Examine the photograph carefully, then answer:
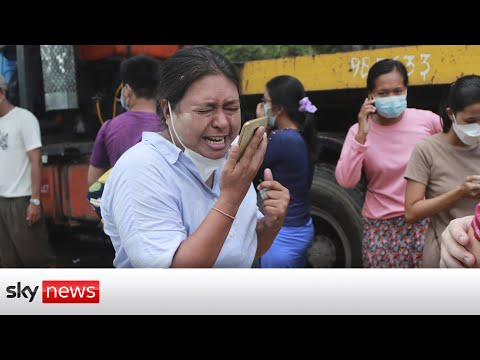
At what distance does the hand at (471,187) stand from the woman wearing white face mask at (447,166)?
3 cm

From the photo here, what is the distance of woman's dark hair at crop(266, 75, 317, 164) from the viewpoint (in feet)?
8.74

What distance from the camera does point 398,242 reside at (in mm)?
2598

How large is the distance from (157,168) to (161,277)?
28cm

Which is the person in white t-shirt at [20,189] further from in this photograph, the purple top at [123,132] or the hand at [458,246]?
the hand at [458,246]

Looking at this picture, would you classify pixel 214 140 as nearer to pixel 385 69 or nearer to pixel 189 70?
pixel 189 70

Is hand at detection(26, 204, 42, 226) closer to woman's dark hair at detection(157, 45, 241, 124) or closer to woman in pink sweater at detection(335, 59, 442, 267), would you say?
woman in pink sweater at detection(335, 59, 442, 267)

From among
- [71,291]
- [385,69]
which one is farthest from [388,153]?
[71,291]

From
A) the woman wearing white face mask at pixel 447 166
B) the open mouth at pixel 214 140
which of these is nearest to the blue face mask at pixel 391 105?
the woman wearing white face mask at pixel 447 166

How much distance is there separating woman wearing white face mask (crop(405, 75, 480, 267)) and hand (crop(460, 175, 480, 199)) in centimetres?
3

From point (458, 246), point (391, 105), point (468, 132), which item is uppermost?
point (391, 105)

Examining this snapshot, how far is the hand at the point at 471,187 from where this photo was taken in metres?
2.01

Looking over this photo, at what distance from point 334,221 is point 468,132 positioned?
136cm

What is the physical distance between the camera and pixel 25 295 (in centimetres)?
144

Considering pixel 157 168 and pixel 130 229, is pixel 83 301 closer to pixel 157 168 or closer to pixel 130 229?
pixel 130 229
